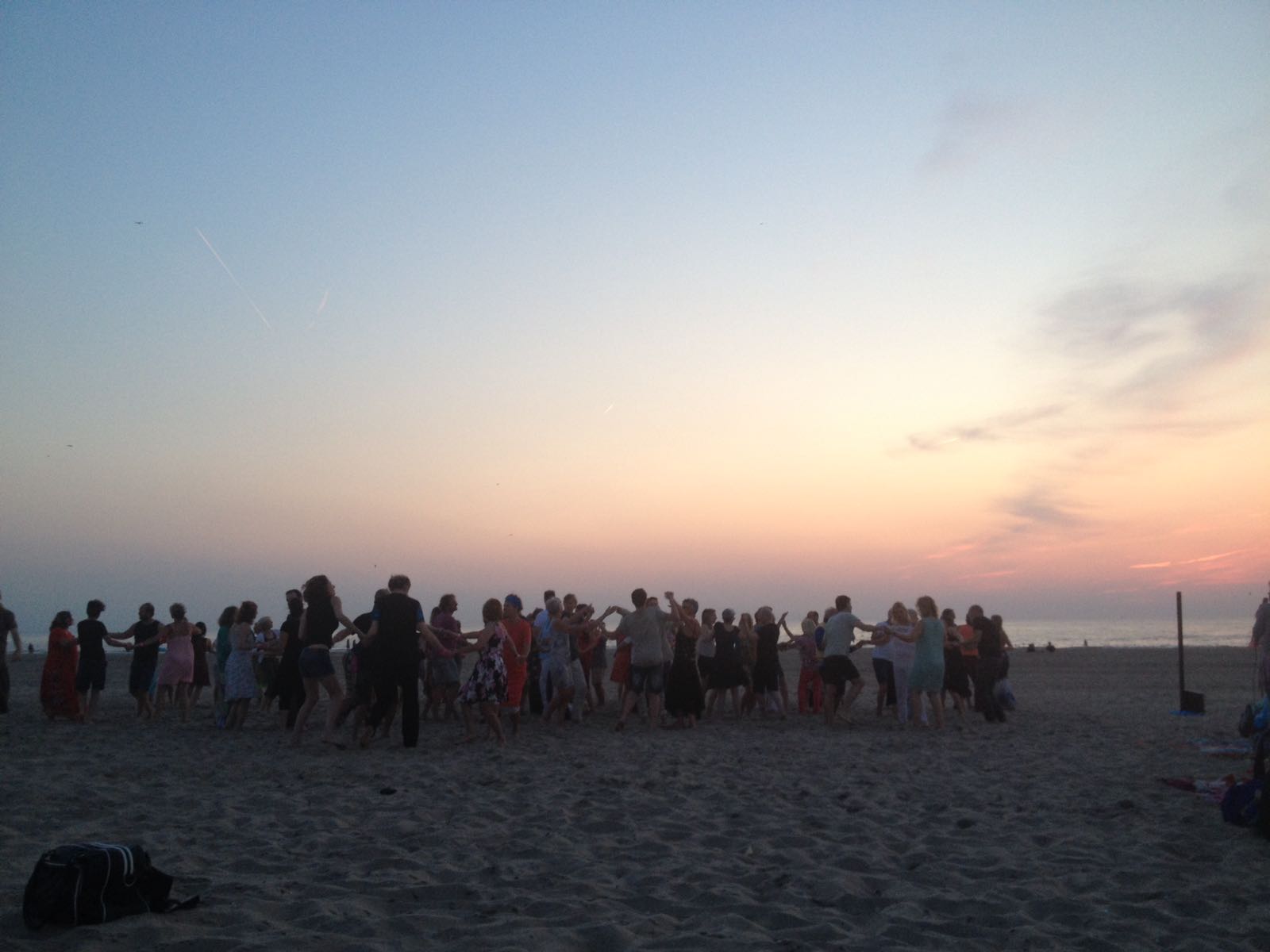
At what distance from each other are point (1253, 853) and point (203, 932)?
5.84 m

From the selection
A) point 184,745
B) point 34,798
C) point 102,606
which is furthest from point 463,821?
point 102,606

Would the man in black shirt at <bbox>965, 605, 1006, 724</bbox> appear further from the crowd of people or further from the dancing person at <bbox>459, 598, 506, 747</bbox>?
the dancing person at <bbox>459, 598, 506, 747</bbox>

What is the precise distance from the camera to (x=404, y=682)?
33.9 feet

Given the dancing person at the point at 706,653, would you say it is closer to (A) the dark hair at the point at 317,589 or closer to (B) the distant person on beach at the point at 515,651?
(B) the distant person on beach at the point at 515,651

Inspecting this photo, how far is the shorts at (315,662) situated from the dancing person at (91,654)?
4439mm

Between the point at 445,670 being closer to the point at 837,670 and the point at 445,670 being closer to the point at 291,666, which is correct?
the point at 291,666

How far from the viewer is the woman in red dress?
13.4 m

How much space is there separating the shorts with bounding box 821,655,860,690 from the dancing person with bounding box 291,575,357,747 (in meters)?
6.31

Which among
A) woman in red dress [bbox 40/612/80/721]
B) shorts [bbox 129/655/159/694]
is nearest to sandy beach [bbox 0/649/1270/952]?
woman in red dress [bbox 40/612/80/721]

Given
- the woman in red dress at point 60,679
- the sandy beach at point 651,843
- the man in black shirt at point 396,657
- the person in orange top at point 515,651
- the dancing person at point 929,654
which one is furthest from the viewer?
the woman in red dress at point 60,679

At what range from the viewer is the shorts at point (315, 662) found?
10.3 m

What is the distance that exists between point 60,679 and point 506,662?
681 cm

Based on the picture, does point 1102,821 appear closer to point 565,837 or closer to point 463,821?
point 565,837

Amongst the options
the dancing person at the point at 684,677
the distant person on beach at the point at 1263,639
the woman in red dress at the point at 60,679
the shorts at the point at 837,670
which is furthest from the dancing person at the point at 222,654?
the distant person on beach at the point at 1263,639
